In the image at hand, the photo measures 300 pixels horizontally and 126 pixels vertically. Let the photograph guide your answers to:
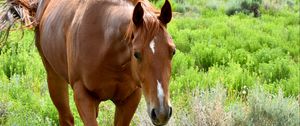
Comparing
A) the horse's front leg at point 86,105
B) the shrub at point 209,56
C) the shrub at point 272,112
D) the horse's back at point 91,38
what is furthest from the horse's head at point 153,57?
the shrub at point 209,56

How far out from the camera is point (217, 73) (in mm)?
7938

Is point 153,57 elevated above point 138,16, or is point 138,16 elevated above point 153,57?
point 138,16

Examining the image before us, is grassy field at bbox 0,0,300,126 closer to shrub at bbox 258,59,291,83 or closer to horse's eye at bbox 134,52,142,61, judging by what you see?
shrub at bbox 258,59,291,83

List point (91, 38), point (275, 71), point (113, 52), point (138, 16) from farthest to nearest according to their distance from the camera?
point (275, 71) < point (91, 38) < point (113, 52) < point (138, 16)

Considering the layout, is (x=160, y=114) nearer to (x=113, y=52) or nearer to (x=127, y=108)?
(x=113, y=52)

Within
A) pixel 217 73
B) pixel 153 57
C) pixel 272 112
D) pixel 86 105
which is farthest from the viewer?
pixel 217 73

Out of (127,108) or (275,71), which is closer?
(127,108)

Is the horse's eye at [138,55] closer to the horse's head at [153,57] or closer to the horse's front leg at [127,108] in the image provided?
the horse's head at [153,57]

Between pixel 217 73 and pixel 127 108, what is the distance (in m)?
3.84

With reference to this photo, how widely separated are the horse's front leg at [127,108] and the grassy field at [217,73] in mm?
1086

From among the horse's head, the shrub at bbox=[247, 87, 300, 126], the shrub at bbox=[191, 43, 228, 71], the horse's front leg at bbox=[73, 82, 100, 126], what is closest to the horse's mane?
the horse's head

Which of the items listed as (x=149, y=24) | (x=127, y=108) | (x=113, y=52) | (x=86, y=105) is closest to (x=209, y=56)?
(x=127, y=108)

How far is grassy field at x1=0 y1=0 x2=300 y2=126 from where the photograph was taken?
5559 mm

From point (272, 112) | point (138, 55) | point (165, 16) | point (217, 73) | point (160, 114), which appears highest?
point (165, 16)
